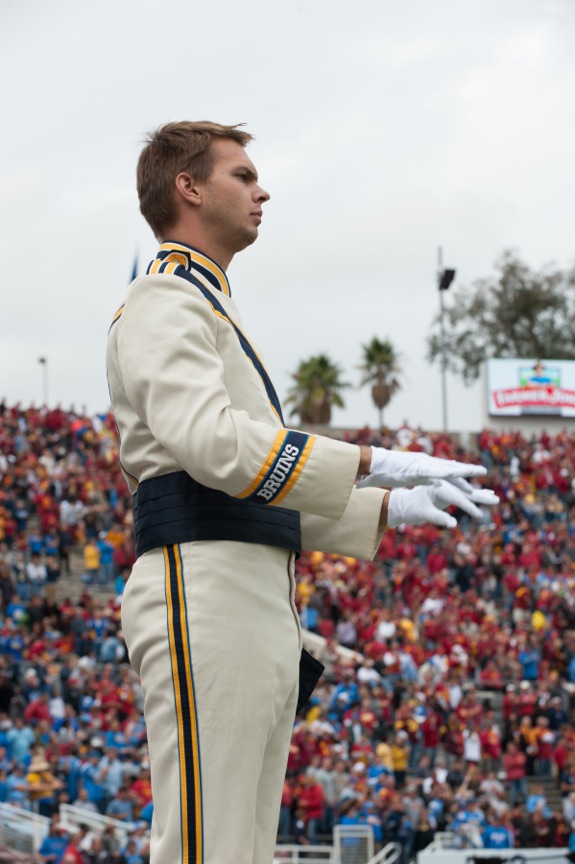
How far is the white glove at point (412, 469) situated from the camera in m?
2.96

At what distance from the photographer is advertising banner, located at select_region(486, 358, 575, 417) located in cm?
3459

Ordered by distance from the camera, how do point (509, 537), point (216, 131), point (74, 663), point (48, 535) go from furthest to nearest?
point (509, 537)
point (48, 535)
point (74, 663)
point (216, 131)

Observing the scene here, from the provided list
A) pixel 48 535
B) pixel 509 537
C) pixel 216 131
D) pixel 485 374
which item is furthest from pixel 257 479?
pixel 485 374

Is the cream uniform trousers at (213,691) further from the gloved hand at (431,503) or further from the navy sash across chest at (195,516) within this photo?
the gloved hand at (431,503)

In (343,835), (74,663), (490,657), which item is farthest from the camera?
(490,657)

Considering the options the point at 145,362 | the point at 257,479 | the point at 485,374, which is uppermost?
the point at 485,374

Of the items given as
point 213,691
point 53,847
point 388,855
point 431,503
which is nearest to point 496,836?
point 388,855

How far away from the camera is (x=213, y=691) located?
2852 millimetres

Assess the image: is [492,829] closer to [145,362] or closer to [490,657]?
[490,657]

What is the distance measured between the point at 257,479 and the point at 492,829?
1271cm

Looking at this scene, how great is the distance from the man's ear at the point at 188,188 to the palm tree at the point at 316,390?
43.1m

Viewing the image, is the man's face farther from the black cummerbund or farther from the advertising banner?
the advertising banner

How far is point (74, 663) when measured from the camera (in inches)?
699

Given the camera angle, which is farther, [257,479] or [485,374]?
[485,374]
